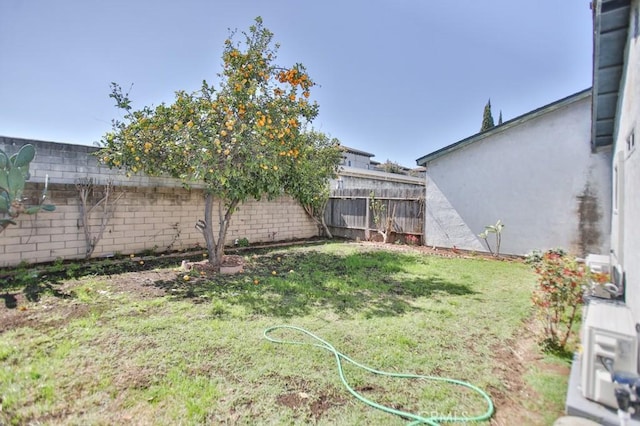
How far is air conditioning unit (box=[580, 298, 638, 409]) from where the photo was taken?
6.32 ft

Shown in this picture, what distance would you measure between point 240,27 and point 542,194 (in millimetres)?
8373

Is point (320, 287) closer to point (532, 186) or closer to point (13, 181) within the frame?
point (13, 181)

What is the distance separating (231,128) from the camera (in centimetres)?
558

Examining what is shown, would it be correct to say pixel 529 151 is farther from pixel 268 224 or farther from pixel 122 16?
pixel 122 16

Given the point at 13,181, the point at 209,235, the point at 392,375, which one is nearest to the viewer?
the point at 392,375

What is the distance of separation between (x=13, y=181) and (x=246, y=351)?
18.2 ft

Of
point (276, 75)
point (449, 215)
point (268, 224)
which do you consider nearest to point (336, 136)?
point (268, 224)

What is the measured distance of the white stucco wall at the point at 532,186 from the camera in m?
7.40

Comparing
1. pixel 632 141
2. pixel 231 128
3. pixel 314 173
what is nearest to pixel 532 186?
pixel 632 141

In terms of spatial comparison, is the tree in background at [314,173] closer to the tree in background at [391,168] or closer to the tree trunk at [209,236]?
the tree trunk at [209,236]

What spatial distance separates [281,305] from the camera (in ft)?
15.1

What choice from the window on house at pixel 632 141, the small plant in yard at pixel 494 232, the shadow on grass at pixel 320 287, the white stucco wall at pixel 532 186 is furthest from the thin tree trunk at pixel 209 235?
the small plant in yard at pixel 494 232

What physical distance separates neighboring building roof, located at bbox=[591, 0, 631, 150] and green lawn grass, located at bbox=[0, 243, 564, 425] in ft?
11.5

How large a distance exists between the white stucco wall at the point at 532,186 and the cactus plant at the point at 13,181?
33.1 ft
